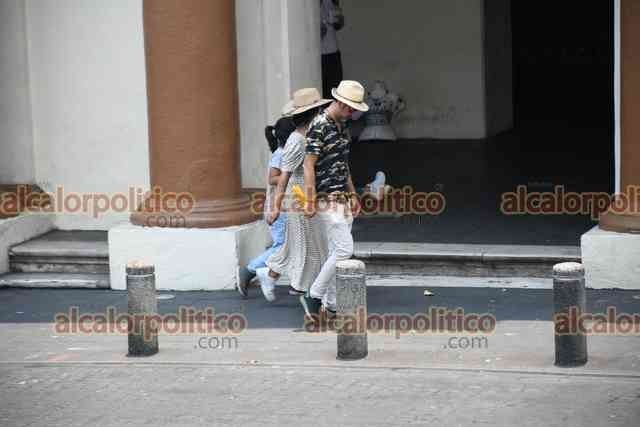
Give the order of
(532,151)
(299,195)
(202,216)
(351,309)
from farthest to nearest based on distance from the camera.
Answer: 1. (532,151)
2. (202,216)
3. (299,195)
4. (351,309)

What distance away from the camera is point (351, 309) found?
976 centimetres

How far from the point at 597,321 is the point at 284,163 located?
8.88ft

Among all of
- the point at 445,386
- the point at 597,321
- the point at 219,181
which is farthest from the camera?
the point at 219,181

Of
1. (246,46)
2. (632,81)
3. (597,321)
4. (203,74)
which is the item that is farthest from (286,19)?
(597,321)

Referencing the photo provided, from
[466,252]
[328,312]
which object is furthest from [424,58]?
[328,312]

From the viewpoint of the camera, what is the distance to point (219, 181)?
12.7 meters

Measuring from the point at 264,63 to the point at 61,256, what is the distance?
267 cm

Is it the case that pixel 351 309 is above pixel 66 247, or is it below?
below

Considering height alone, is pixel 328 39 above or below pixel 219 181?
above

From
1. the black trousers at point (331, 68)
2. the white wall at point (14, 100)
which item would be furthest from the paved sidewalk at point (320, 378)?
the black trousers at point (331, 68)

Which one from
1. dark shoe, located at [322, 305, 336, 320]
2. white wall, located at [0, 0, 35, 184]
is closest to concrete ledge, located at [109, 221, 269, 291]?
dark shoe, located at [322, 305, 336, 320]

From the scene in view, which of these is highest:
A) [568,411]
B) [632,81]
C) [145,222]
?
[632,81]

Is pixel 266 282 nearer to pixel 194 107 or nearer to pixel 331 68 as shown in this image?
pixel 194 107

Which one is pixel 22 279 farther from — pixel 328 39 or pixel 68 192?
pixel 328 39
